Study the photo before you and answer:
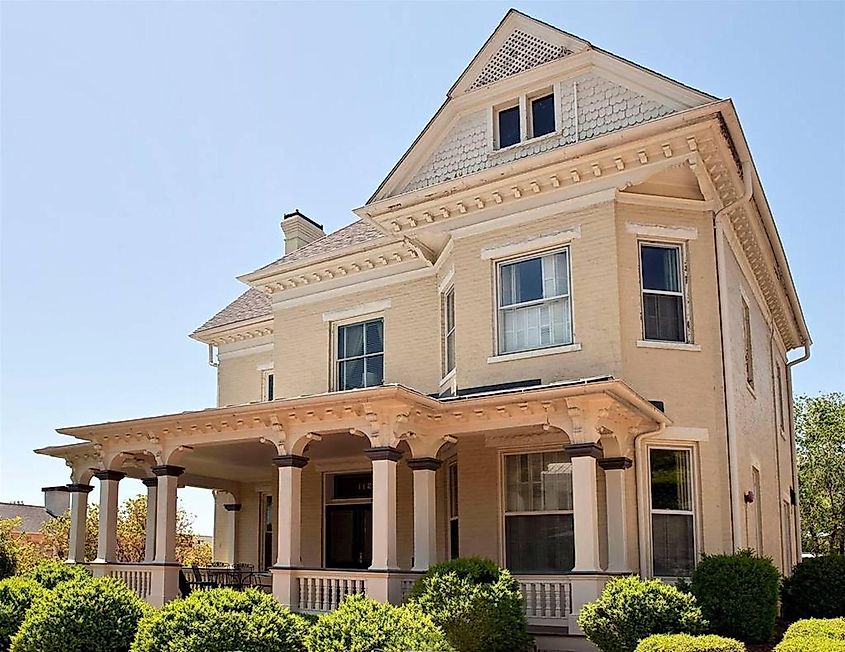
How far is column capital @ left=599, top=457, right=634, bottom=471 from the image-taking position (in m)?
12.9

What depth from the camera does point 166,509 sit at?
15.6 meters

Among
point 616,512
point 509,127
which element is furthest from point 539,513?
point 509,127

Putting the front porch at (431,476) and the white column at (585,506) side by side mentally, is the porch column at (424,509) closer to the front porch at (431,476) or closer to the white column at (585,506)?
the front porch at (431,476)

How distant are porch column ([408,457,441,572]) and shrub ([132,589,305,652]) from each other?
8.97ft

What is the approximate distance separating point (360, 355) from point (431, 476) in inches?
212

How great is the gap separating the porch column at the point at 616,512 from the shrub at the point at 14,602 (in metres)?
8.37

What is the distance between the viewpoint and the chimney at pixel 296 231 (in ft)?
76.0

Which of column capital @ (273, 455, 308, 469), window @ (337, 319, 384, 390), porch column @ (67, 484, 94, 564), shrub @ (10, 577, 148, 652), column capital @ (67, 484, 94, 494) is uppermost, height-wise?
window @ (337, 319, 384, 390)

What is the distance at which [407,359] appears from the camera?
17594 millimetres

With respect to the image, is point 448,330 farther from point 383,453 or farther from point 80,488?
point 80,488

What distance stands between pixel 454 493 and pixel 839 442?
89.7ft

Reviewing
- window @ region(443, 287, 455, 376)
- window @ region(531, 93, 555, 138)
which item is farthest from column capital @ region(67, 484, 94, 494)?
window @ region(531, 93, 555, 138)

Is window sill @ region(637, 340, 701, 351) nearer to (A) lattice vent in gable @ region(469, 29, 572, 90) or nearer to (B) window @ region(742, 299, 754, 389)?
(B) window @ region(742, 299, 754, 389)

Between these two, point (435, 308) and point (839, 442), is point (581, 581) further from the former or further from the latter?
point (839, 442)
